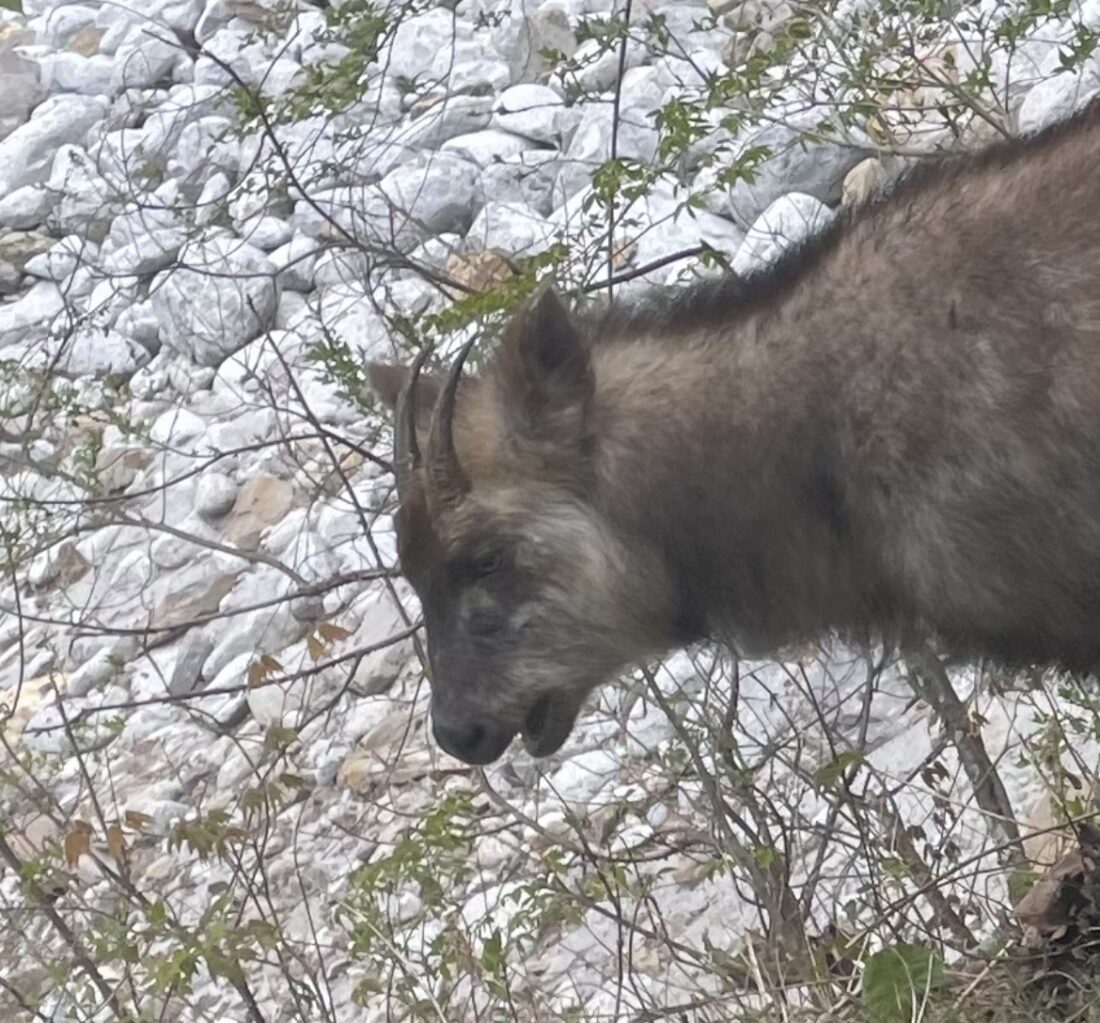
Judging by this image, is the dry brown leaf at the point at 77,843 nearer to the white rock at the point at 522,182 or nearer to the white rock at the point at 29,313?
the white rock at the point at 522,182

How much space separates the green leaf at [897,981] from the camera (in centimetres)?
381

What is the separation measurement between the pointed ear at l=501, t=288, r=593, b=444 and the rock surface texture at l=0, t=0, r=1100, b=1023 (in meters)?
0.58

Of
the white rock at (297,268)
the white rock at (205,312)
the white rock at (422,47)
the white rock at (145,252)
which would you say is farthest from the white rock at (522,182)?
the white rock at (145,252)

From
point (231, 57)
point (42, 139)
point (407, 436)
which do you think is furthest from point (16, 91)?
point (407, 436)

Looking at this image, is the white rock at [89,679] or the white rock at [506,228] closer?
the white rock at [506,228]

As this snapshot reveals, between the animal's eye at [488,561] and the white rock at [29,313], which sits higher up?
the white rock at [29,313]

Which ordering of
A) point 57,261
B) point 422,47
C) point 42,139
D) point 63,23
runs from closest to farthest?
point 422,47, point 57,261, point 42,139, point 63,23

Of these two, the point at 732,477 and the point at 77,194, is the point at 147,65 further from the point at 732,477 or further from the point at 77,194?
the point at 732,477

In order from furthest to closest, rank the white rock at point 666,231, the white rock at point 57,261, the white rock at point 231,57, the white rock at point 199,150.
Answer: the white rock at point 231,57, the white rock at point 57,261, the white rock at point 199,150, the white rock at point 666,231

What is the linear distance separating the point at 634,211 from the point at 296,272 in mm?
1824

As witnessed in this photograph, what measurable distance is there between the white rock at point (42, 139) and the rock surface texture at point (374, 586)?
0.13ft

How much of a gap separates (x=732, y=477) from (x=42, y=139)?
27.0 ft

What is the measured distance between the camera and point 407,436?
351 cm

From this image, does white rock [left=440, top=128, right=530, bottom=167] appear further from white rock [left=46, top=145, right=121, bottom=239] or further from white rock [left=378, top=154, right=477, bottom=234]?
white rock [left=46, top=145, right=121, bottom=239]
